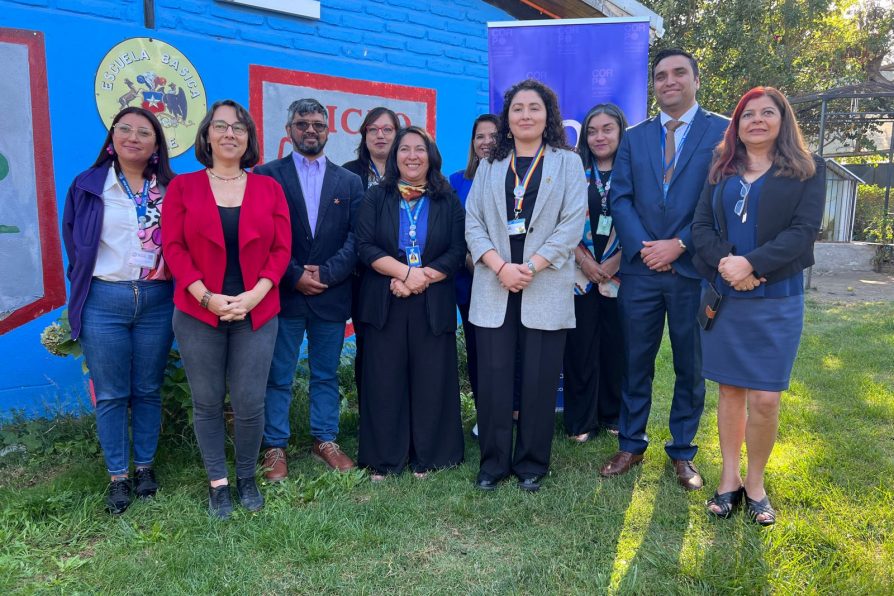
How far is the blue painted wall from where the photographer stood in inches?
177

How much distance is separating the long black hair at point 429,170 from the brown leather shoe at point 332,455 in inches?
64.0

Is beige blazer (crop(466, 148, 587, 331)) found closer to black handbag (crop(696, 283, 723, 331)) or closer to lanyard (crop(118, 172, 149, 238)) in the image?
black handbag (crop(696, 283, 723, 331))

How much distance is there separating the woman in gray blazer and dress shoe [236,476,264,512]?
3.95ft

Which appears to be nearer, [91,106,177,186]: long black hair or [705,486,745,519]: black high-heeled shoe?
[705,486,745,519]: black high-heeled shoe

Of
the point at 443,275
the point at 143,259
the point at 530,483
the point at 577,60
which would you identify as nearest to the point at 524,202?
the point at 443,275

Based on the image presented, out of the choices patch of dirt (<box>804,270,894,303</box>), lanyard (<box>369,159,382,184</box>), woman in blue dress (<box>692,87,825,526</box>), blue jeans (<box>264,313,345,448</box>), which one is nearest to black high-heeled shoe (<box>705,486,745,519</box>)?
woman in blue dress (<box>692,87,825,526</box>)

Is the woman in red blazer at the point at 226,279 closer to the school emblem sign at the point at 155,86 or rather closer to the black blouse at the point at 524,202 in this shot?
the black blouse at the point at 524,202

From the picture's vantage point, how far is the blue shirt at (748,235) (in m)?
3.11

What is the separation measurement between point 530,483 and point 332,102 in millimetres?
3777

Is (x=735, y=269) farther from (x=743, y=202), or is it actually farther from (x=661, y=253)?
(x=661, y=253)

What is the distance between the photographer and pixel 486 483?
3.69 m

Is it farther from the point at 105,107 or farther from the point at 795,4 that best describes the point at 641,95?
the point at 795,4

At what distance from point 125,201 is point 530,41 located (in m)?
3.06

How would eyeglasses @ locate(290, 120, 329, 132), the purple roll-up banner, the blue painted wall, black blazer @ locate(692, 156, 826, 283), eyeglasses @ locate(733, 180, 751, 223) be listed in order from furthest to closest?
the purple roll-up banner < the blue painted wall < eyeglasses @ locate(290, 120, 329, 132) < eyeglasses @ locate(733, 180, 751, 223) < black blazer @ locate(692, 156, 826, 283)
